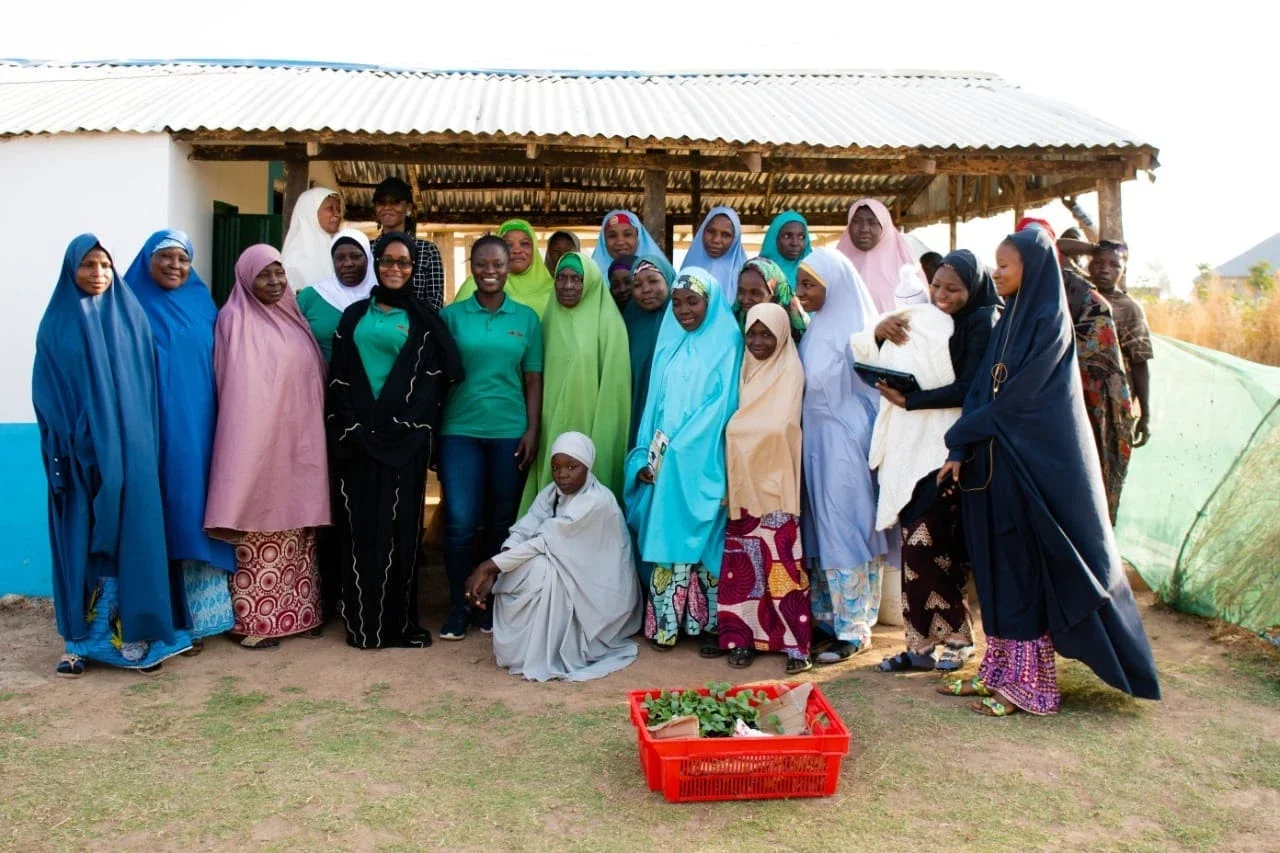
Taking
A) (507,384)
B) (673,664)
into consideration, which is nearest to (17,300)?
(507,384)

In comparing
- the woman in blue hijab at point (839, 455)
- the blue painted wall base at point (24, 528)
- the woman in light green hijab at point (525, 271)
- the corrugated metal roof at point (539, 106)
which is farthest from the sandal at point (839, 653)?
the blue painted wall base at point (24, 528)

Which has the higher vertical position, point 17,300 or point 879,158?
point 879,158

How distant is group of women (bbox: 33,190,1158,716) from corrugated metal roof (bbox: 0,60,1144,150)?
1.47m

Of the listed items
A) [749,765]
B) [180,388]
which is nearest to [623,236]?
[180,388]

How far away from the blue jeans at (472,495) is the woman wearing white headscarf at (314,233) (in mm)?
1425

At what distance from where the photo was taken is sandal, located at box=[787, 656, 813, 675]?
443 cm

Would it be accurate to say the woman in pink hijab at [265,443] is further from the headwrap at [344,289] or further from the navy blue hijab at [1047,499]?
the navy blue hijab at [1047,499]

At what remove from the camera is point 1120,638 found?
379cm

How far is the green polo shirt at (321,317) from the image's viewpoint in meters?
5.05

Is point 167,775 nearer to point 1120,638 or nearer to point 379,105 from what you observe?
point 1120,638

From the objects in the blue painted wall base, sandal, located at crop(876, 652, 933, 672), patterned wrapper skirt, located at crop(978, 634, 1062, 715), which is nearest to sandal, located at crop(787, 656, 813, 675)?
sandal, located at crop(876, 652, 933, 672)

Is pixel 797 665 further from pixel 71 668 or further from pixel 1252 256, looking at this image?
pixel 1252 256

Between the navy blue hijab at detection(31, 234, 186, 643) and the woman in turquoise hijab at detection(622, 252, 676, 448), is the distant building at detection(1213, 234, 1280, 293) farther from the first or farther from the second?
the navy blue hijab at detection(31, 234, 186, 643)

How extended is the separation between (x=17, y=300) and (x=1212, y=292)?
14.2 metres
